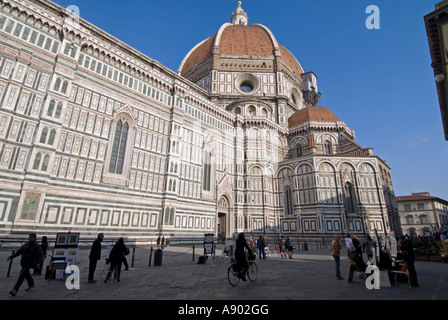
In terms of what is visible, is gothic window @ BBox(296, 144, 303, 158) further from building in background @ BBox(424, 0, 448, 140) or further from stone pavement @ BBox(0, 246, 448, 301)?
stone pavement @ BBox(0, 246, 448, 301)

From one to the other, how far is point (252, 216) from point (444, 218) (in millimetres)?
55238

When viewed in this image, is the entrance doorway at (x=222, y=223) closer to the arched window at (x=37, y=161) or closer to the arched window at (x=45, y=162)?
the arched window at (x=45, y=162)

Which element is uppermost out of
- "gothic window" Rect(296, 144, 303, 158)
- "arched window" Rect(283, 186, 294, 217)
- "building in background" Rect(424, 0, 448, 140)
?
"gothic window" Rect(296, 144, 303, 158)

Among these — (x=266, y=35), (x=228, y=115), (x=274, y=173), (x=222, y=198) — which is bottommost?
(x=222, y=198)

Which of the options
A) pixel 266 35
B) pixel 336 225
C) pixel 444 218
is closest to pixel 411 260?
pixel 336 225

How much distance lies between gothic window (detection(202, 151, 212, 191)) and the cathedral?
0.65 ft

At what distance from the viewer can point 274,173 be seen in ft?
109

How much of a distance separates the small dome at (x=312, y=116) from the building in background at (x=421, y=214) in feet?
112

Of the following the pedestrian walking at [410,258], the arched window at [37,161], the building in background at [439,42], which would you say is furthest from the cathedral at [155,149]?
the pedestrian walking at [410,258]

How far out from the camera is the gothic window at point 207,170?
27.9m

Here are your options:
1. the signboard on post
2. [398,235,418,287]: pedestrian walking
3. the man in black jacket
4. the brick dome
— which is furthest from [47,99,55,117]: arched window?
the brick dome

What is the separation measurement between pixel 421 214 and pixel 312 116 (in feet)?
126

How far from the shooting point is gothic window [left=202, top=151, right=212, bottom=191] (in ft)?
91.7
